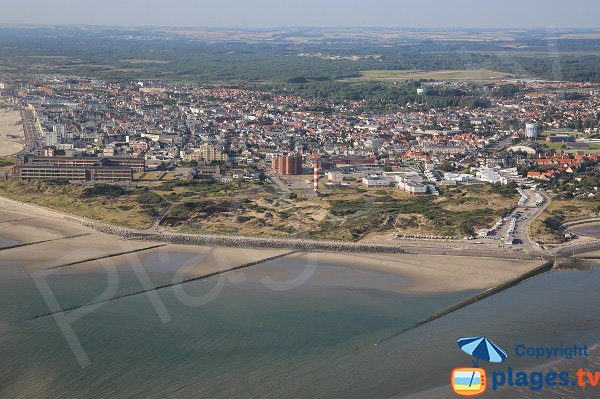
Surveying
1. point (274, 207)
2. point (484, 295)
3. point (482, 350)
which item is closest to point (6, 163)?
point (274, 207)

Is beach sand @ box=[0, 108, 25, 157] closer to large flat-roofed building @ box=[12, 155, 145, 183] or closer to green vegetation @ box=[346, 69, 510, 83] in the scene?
large flat-roofed building @ box=[12, 155, 145, 183]

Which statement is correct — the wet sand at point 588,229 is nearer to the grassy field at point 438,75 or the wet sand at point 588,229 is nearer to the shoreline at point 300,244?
the shoreline at point 300,244

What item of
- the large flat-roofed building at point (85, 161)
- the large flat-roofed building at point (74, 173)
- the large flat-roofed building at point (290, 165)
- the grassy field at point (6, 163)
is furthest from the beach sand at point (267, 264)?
the large flat-roofed building at point (290, 165)

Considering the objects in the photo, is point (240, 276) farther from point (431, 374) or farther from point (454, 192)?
point (454, 192)

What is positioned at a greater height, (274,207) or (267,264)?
(267,264)

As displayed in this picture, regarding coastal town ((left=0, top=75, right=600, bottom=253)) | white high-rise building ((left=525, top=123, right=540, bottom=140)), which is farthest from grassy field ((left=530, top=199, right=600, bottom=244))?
white high-rise building ((left=525, top=123, right=540, bottom=140))

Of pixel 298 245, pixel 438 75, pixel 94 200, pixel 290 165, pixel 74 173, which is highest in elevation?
pixel 298 245

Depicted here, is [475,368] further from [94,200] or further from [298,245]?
[94,200]

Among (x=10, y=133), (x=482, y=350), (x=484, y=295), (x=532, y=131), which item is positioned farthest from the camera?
(x=10, y=133)
